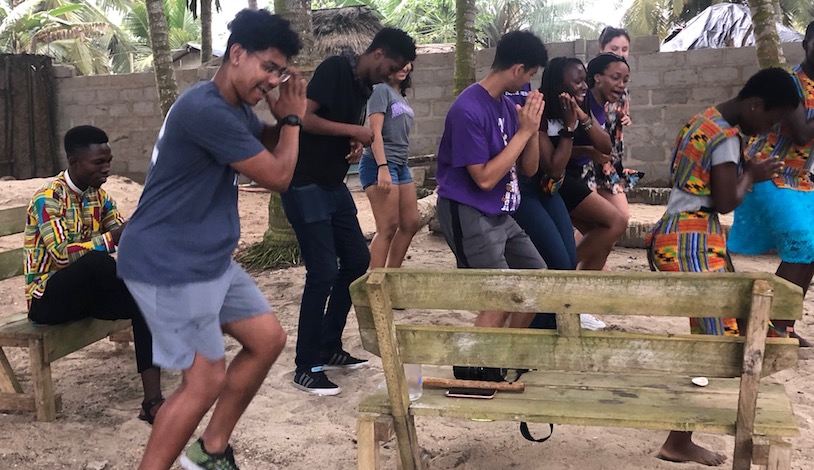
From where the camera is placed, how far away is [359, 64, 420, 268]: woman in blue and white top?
16.8ft

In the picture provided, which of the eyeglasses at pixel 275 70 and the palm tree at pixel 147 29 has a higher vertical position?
the palm tree at pixel 147 29

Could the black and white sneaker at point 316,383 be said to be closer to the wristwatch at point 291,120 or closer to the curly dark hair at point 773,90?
the wristwatch at point 291,120

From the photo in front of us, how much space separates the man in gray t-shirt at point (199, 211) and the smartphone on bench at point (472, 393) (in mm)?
804

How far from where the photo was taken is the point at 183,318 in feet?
8.57

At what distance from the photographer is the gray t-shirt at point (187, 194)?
2496 mm

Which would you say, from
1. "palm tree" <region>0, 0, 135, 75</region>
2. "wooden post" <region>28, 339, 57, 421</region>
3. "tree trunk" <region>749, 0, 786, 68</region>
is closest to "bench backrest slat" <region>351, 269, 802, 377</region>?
"wooden post" <region>28, 339, 57, 421</region>

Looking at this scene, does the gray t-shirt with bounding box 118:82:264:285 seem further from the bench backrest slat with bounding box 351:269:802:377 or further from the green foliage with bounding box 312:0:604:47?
the green foliage with bounding box 312:0:604:47

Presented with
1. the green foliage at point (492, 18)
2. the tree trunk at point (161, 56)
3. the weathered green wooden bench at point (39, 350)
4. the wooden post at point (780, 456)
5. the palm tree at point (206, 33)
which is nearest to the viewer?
the wooden post at point (780, 456)

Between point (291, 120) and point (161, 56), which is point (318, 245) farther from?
point (161, 56)

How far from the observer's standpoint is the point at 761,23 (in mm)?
7180

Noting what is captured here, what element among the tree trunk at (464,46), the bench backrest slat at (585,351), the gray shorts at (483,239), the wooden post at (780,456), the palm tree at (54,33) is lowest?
the wooden post at (780,456)

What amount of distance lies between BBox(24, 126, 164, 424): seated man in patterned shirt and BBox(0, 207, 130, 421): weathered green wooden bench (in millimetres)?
91

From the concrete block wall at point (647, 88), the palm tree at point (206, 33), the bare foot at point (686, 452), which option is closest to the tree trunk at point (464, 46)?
the concrete block wall at point (647, 88)

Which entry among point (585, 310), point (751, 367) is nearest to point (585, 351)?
point (585, 310)
